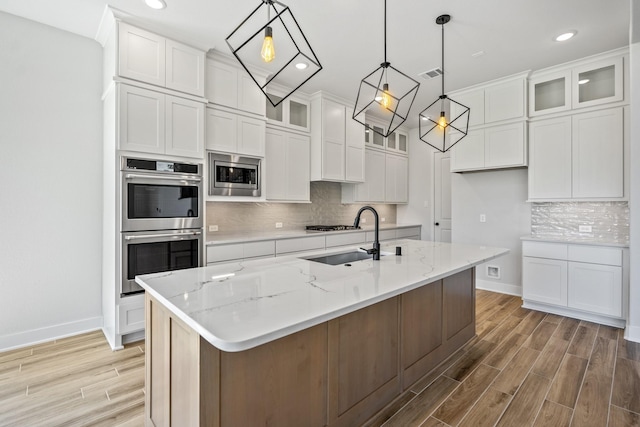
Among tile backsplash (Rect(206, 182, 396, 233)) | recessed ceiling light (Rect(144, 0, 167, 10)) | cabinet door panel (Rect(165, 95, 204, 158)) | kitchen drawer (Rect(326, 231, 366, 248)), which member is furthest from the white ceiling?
kitchen drawer (Rect(326, 231, 366, 248))

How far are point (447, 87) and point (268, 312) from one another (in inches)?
167

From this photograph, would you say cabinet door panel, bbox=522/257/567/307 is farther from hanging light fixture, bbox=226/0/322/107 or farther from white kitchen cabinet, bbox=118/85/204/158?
white kitchen cabinet, bbox=118/85/204/158

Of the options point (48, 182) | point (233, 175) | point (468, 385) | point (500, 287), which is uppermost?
point (233, 175)

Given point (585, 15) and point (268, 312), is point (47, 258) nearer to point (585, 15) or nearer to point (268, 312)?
point (268, 312)

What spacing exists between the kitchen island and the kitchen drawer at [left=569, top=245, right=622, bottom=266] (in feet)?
6.50

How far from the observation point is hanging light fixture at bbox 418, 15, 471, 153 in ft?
9.05

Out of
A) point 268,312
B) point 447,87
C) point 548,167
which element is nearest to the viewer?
point 268,312

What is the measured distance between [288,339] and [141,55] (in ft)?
9.21

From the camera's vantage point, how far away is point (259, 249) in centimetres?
361

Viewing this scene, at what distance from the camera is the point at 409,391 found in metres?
2.07

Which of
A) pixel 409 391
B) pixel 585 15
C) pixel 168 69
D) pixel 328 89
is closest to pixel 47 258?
pixel 168 69

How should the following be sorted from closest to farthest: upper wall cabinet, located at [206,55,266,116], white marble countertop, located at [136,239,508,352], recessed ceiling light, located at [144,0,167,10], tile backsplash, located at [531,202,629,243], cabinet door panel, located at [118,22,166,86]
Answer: white marble countertop, located at [136,239,508,352] → recessed ceiling light, located at [144,0,167,10] → cabinet door panel, located at [118,22,166,86] → upper wall cabinet, located at [206,55,266,116] → tile backsplash, located at [531,202,629,243]

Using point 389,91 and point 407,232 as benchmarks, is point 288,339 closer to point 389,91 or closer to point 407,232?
point 389,91

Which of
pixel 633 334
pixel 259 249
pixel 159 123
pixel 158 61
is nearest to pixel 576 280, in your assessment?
pixel 633 334
